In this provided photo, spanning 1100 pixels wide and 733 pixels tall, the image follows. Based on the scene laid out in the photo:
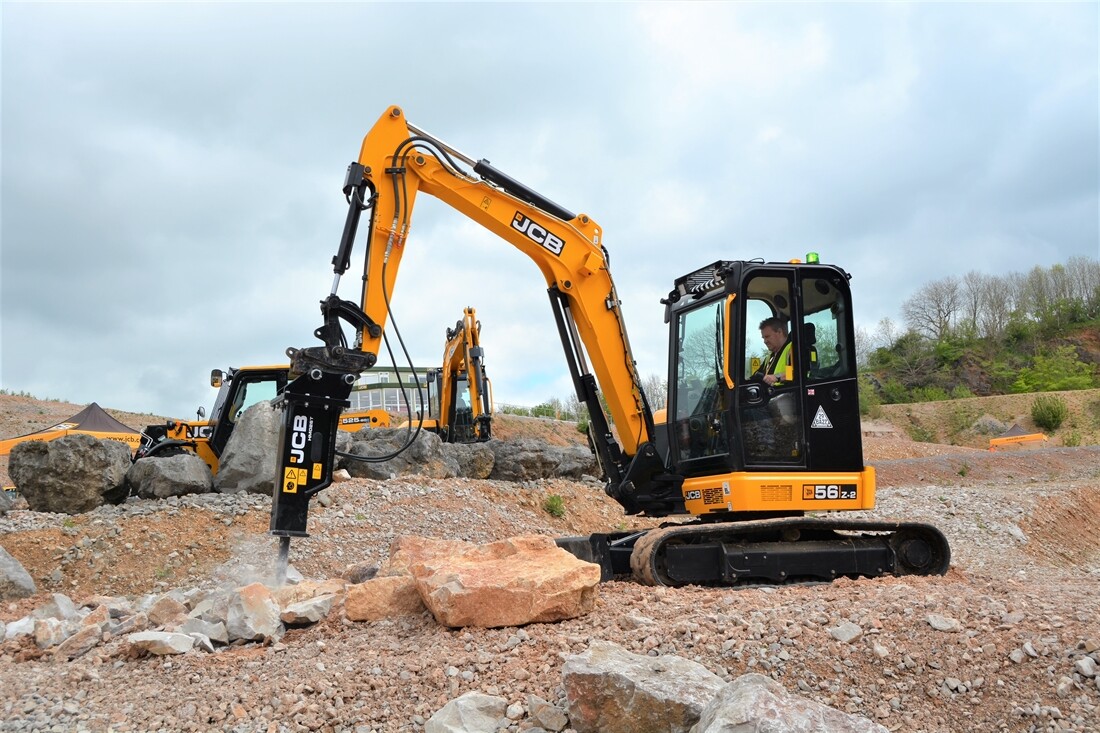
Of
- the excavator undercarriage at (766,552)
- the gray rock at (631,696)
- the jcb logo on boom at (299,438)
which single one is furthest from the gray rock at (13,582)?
the gray rock at (631,696)

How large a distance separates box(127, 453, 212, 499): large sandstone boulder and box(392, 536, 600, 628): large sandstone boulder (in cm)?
688

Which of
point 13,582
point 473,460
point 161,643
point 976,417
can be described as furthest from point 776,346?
point 976,417

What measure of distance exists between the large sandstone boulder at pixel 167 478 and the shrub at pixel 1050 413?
32.4m

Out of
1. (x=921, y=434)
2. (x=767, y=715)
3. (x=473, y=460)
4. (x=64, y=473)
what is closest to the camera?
(x=767, y=715)

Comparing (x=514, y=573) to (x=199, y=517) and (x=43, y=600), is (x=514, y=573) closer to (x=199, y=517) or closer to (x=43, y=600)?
(x=43, y=600)

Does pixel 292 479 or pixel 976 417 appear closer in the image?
pixel 292 479

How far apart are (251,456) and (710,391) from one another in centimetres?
703

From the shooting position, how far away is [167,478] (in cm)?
1153

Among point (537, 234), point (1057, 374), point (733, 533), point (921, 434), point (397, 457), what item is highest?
point (1057, 374)

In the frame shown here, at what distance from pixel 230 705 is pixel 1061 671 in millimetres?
4083

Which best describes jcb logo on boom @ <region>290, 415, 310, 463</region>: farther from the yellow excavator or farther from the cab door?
the yellow excavator

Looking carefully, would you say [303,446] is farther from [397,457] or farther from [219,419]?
[219,419]

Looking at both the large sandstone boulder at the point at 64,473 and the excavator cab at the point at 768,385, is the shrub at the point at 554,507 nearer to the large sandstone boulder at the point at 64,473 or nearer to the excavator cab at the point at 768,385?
the large sandstone boulder at the point at 64,473

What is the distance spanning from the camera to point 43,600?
25.0 ft
